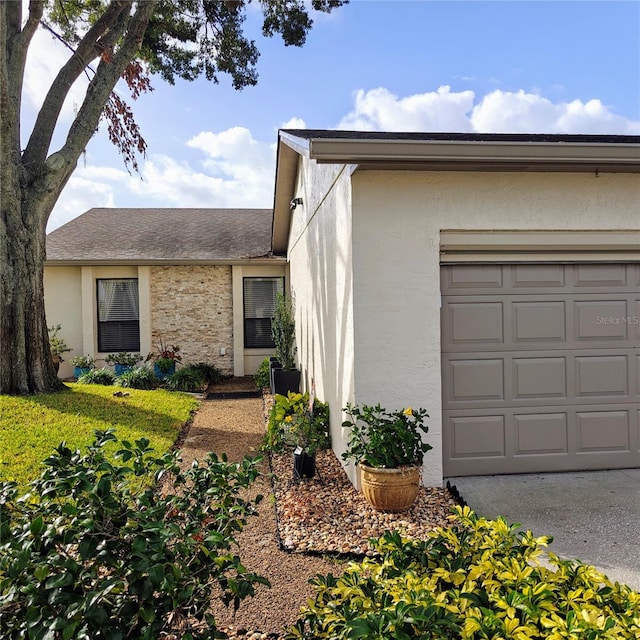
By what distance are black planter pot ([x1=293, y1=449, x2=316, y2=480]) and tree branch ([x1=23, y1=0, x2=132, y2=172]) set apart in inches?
321

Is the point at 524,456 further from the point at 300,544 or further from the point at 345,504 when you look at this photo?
the point at 300,544

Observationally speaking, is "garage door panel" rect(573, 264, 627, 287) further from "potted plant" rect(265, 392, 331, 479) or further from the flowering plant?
"potted plant" rect(265, 392, 331, 479)

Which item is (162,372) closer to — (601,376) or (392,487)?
(392,487)

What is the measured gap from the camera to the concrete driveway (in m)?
3.52

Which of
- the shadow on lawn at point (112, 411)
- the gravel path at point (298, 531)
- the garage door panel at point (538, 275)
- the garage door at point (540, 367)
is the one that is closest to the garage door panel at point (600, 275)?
the garage door at point (540, 367)

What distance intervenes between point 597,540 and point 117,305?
12.5 meters

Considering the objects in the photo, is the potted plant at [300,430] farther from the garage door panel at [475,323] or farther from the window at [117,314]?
the window at [117,314]

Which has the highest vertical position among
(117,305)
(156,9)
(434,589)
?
(156,9)

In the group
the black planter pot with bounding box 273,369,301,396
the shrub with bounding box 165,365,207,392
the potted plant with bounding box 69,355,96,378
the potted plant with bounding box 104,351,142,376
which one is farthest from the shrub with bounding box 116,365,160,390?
the black planter pot with bounding box 273,369,301,396

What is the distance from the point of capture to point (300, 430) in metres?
5.44

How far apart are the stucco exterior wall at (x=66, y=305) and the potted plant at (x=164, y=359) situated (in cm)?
212

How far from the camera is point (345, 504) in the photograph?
4523 mm

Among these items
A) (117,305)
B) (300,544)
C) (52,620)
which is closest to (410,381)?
(300,544)

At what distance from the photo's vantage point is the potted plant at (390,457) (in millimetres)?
4141
